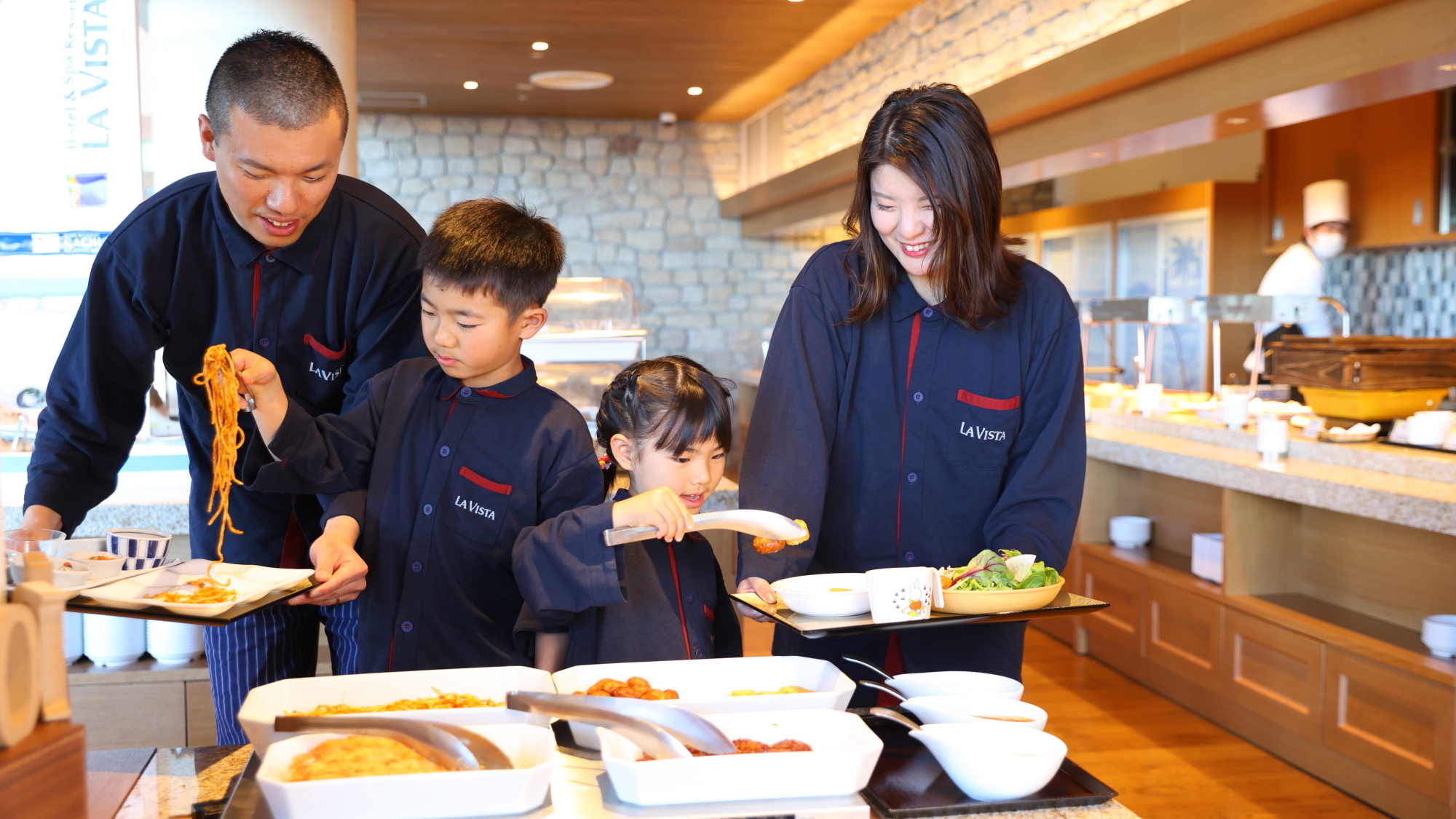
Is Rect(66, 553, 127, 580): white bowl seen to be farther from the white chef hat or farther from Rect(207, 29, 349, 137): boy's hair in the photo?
the white chef hat

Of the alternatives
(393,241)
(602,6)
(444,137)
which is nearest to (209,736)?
(393,241)

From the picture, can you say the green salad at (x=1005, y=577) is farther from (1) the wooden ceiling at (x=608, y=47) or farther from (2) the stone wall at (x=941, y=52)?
(1) the wooden ceiling at (x=608, y=47)

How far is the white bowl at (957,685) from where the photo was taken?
116 centimetres

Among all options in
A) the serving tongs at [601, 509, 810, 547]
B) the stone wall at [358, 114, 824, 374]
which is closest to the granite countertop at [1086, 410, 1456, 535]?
the serving tongs at [601, 509, 810, 547]

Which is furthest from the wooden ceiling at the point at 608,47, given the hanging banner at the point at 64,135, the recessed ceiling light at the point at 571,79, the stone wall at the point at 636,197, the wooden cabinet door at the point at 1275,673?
the wooden cabinet door at the point at 1275,673

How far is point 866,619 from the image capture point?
1256 millimetres

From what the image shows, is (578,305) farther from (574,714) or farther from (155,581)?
(574,714)

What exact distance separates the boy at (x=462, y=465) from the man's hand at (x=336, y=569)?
0.24 ft

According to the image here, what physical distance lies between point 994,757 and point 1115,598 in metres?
3.26

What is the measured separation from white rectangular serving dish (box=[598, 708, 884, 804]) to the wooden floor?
2.08m

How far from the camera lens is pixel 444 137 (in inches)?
341

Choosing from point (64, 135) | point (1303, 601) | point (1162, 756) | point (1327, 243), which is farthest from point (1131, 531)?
point (64, 135)

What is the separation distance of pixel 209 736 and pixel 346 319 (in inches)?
50.4

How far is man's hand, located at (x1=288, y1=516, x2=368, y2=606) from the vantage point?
1.45 m
